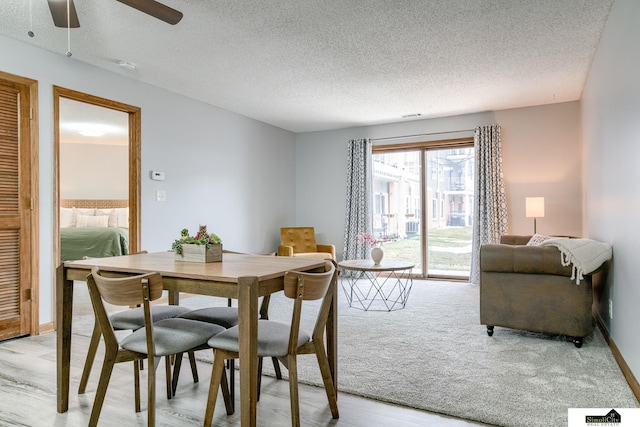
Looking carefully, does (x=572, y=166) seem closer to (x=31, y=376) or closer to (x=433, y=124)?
(x=433, y=124)

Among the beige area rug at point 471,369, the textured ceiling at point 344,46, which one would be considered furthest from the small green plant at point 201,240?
the textured ceiling at point 344,46

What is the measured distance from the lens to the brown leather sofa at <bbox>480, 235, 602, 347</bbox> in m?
3.08

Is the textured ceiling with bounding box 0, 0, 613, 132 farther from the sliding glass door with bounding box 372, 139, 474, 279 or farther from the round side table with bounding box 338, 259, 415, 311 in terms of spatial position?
the round side table with bounding box 338, 259, 415, 311

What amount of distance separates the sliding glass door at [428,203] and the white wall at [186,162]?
1.81 metres

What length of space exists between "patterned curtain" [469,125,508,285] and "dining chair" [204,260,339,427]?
4.68 metres

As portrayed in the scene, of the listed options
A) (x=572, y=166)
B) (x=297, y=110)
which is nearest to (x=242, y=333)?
(x=297, y=110)

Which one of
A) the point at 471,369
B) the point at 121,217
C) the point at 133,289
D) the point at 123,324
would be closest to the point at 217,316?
the point at 123,324

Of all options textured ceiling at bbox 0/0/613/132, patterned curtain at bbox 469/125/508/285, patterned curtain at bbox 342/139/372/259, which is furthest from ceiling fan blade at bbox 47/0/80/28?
patterned curtain at bbox 469/125/508/285

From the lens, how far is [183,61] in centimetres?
409

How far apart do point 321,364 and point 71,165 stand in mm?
8187

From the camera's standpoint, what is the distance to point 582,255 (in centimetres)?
299

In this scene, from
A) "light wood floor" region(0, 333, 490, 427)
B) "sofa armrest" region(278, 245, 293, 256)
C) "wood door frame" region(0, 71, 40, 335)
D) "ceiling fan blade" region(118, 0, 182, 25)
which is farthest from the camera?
"sofa armrest" region(278, 245, 293, 256)

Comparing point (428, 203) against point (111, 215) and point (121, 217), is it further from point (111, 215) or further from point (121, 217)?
point (111, 215)

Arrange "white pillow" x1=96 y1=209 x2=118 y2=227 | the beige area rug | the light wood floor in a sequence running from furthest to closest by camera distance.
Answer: "white pillow" x1=96 y1=209 x2=118 y2=227
the beige area rug
the light wood floor
